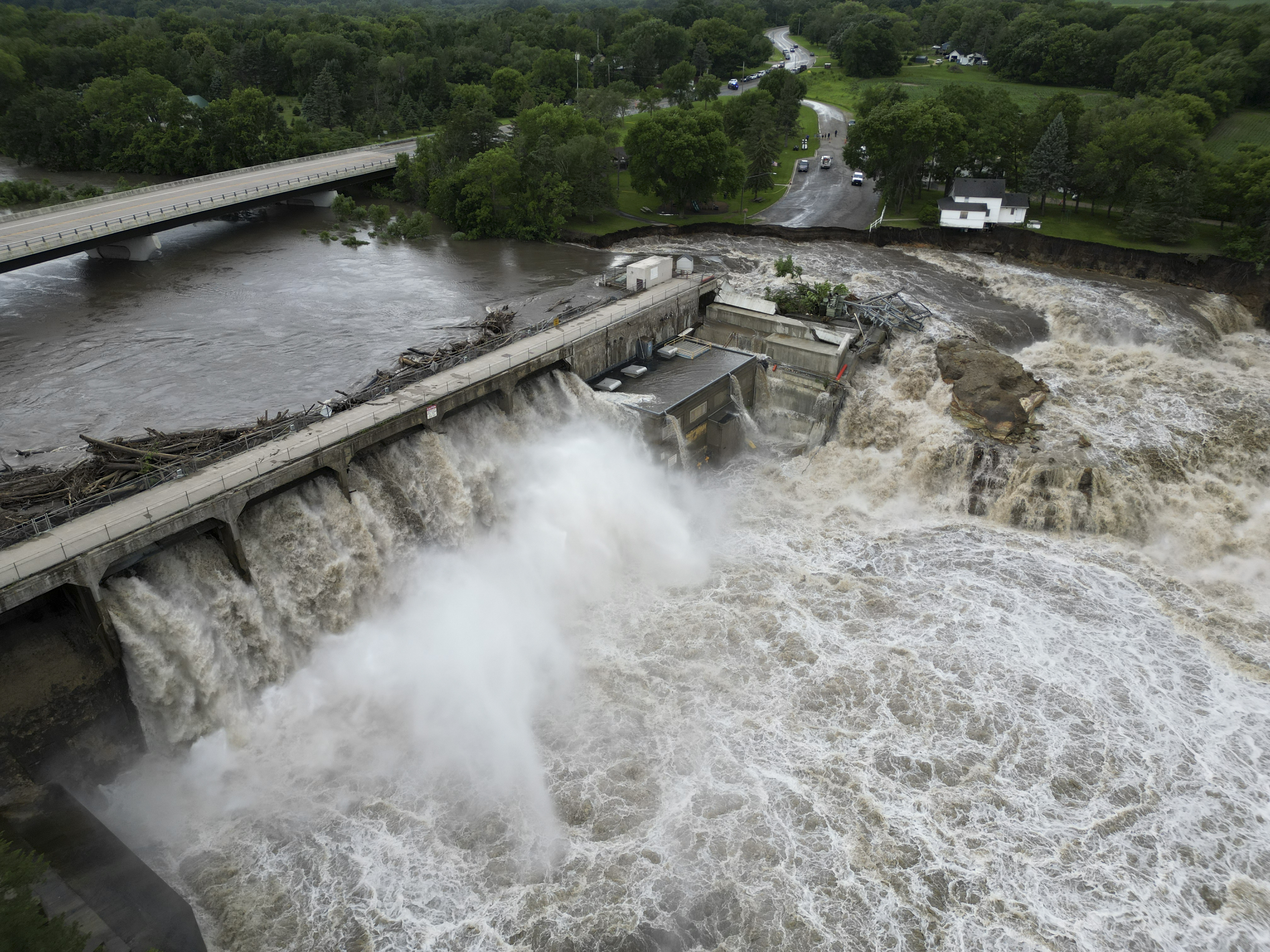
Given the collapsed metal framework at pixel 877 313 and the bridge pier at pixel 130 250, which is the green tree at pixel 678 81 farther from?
the collapsed metal framework at pixel 877 313

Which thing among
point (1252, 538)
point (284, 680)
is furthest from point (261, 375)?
point (1252, 538)

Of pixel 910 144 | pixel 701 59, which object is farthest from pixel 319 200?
pixel 701 59

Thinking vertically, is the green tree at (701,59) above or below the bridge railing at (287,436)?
above

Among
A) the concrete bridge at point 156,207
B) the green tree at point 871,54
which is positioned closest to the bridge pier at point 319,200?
the concrete bridge at point 156,207

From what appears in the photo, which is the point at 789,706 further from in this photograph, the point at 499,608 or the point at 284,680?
the point at 284,680

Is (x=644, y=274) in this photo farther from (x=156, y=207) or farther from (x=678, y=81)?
(x=678, y=81)

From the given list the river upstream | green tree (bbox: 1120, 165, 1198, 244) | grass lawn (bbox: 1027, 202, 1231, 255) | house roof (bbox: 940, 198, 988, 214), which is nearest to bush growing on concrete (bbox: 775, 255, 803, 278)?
the river upstream

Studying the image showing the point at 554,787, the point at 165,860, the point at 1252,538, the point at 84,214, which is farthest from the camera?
the point at 84,214
